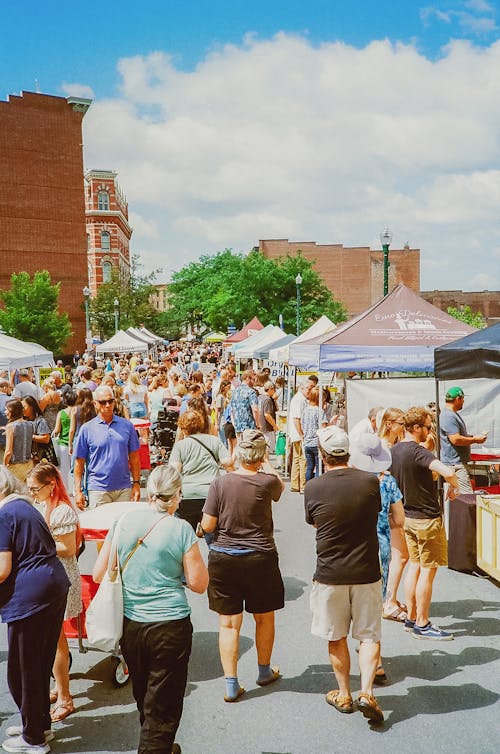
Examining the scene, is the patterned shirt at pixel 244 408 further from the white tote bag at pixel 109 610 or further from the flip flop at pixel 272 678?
the white tote bag at pixel 109 610

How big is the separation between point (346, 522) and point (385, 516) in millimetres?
1564

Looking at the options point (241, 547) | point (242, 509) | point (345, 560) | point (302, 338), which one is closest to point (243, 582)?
point (241, 547)

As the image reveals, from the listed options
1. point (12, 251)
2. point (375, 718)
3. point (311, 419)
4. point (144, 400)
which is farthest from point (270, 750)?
point (12, 251)

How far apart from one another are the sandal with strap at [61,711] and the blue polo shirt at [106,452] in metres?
2.45

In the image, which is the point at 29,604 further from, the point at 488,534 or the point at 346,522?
the point at 488,534

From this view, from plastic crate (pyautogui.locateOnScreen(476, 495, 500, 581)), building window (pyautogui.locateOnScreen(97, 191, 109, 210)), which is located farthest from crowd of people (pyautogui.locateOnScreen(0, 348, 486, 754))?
building window (pyautogui.locateOnScreen(97, 191, 109, 210))

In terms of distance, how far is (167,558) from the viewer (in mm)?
3717

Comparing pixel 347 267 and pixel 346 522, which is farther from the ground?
pixel 347 267

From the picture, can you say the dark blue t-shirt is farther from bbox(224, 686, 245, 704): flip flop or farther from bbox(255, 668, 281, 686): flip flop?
bbox(255, 668, 281, 686): flip flop

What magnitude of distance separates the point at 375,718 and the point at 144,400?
10952 millimetres

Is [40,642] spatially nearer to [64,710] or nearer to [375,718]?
[64,710]

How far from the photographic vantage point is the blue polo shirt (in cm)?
690

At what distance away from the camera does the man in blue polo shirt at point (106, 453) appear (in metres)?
6.89

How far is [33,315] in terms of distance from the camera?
152ft
